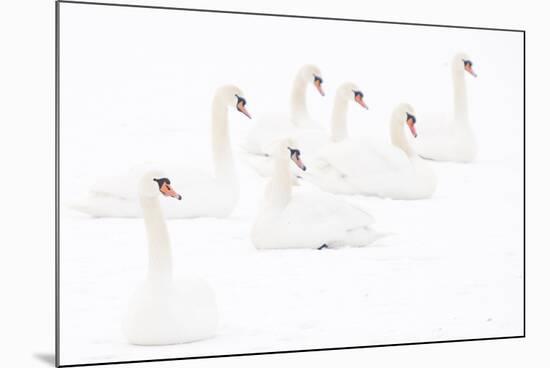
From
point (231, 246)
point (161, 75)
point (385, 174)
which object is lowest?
point (231, 246)

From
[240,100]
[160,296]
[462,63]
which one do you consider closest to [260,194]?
[240,100]

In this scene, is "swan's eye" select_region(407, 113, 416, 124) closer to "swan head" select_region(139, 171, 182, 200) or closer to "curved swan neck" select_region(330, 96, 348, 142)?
"curved swan neck" select_region(330, 96, 348, 142)

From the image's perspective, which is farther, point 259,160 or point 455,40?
point 455,40

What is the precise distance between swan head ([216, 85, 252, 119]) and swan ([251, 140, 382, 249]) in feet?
0.92

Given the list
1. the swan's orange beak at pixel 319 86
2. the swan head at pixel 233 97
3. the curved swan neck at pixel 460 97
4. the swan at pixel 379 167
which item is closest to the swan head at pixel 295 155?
the swan at pixel 379 167

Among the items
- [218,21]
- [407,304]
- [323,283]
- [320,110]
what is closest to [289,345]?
[323,283]

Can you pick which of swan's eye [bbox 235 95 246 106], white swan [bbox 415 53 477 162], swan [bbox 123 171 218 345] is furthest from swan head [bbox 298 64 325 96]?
swan [bbox 123 171 218 345]

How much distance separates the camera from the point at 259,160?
6.01m

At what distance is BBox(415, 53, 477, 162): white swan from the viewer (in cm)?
660

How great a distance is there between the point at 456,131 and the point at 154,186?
2.03 m

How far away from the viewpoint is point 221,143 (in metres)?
5.94

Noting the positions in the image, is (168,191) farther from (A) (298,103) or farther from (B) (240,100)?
(A) (298,103)

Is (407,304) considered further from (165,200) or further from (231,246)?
(165,200)

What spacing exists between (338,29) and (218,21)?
72cm
